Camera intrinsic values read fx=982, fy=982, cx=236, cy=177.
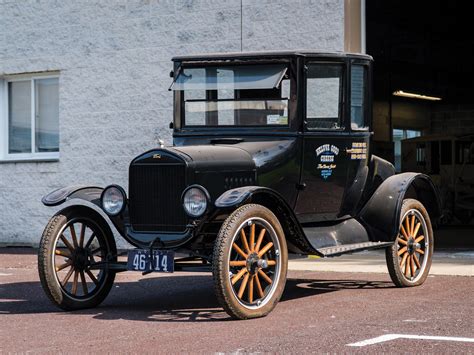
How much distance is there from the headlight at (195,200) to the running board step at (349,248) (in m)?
1.27

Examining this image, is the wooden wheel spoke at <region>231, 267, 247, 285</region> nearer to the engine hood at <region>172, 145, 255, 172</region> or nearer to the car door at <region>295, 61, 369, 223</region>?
the engine hood at <region>172, 145, 255, 172</region>

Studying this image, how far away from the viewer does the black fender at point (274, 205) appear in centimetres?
755

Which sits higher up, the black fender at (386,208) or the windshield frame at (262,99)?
the windshield frame at (262,99)

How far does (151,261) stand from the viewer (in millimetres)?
7863

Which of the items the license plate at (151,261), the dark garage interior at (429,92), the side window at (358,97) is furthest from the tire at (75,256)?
the dark garage interior at (429,92)

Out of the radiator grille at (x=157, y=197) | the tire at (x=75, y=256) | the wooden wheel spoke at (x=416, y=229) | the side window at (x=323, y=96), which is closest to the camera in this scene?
the radiator grille at (x=157, y=197)

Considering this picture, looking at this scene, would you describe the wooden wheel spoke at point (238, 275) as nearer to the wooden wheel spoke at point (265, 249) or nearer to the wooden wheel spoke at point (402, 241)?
the wooden wheel spoke at point (265, 249)

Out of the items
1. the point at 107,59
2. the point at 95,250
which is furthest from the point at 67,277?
the point at 107,59

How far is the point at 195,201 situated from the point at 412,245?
284 cm

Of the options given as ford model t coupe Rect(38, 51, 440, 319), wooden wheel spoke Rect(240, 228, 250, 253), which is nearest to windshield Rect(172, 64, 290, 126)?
ford model t coupe Rect(38, 51, 440, 319)

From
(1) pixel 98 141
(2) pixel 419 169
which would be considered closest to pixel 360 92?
(1) pixel 98 141

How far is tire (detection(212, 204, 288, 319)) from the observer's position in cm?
737

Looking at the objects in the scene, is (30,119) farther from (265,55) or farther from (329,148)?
(329,148)

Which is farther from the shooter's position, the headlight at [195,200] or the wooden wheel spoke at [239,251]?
the headlight at [195,200]
